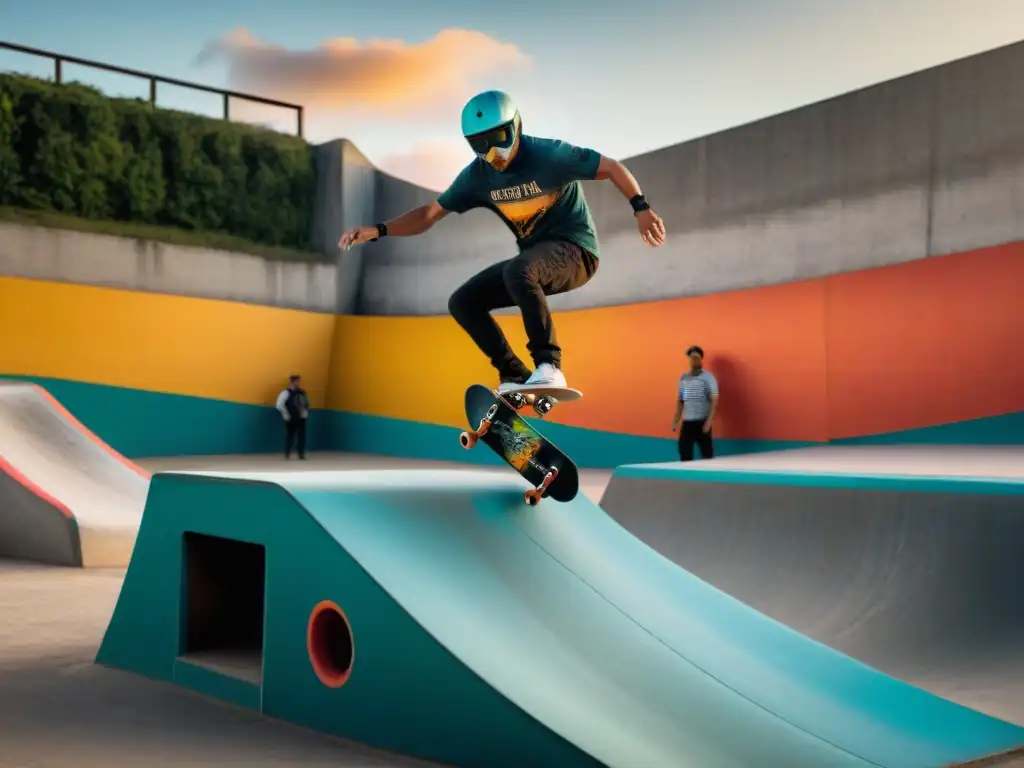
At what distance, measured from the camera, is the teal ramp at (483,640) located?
3.14 meters

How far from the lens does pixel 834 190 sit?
1243 centimetres

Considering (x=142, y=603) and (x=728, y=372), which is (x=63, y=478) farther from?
(x=728, y=372)

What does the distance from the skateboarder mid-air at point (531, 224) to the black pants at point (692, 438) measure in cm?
699

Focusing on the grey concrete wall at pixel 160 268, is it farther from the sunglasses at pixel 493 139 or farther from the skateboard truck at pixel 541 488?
the skateboard truck at pixel 541 488

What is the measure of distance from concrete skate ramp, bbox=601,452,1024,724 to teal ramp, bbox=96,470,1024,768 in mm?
1034

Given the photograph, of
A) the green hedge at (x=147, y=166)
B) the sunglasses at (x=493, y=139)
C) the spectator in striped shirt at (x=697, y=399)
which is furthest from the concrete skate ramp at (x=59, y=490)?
the green hedge at (x=147, y=166)

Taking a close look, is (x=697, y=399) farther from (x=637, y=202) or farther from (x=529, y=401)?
(x=529, y=401)

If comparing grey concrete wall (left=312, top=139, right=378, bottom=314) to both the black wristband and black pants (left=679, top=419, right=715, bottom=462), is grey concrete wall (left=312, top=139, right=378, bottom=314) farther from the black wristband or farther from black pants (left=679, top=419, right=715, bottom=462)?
the black wristband

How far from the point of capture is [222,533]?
13.8 feet

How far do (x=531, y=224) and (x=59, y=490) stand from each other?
608 cm

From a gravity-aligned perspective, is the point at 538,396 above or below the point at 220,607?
above

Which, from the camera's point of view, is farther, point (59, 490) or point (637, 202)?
point (59, 490)

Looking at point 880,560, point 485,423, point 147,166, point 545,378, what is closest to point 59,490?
point 485,423

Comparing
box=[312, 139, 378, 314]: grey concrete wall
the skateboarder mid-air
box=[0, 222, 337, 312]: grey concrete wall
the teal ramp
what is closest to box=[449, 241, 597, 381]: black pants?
the skateboarder mid-air
